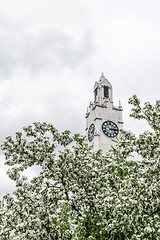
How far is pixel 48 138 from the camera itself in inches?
324

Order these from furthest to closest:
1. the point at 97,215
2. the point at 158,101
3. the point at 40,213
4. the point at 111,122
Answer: the point at 111,122 < the point at 158,101 < the point at 97,215 < the point at 40,213

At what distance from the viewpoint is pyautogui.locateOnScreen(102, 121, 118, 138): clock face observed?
46.4m

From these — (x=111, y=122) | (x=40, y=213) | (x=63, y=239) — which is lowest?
(x=63, y=239)

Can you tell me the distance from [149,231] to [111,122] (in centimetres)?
4142

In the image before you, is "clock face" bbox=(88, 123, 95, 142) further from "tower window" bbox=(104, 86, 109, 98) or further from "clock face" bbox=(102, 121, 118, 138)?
"tower window" bbox=(104, 86, 109, 98)

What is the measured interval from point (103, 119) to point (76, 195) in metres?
40.1

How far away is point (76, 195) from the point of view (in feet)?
27.5

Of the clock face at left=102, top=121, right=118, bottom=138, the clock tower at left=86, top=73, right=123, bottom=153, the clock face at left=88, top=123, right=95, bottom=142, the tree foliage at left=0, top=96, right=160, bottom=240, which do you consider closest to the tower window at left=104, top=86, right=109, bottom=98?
the clock tower at left=86, top=73, right=123, bottom=153

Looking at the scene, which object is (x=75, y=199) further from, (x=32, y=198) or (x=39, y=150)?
(x=39, y=150)

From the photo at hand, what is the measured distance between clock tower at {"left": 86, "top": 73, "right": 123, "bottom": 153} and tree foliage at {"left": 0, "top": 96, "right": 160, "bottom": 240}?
34.8 metres

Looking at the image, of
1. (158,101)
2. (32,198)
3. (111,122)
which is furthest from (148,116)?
(111,122)

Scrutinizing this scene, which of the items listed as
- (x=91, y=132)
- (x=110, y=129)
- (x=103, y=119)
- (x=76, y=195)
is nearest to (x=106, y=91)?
(x=103, y=119)

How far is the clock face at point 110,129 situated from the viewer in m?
46.4

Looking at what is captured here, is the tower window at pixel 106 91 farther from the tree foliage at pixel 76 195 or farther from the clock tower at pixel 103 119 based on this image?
the tree foliage at pixel 76 195
